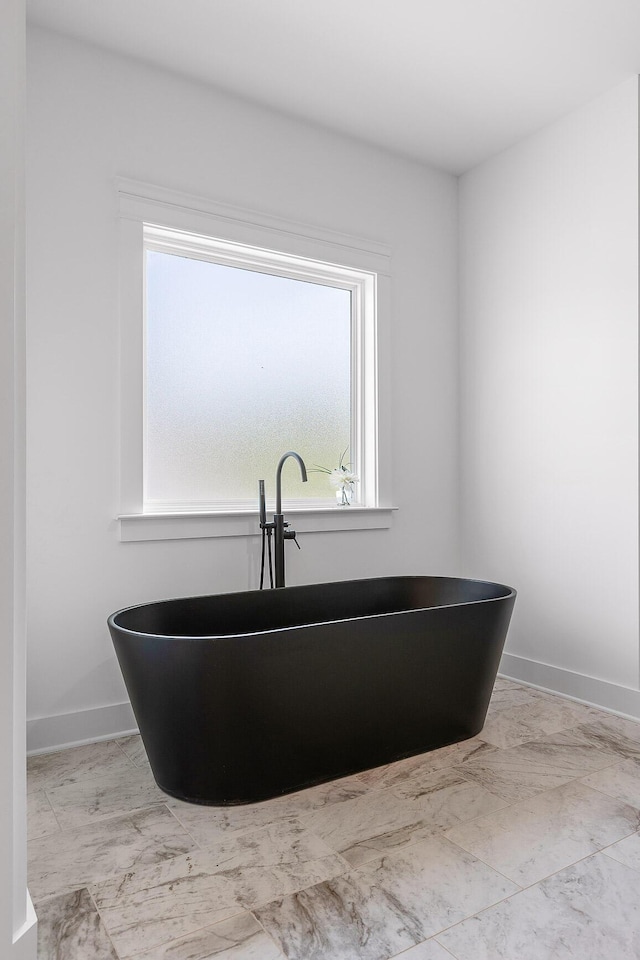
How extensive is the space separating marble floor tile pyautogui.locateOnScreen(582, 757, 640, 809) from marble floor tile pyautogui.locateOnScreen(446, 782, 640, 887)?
0.15 feet

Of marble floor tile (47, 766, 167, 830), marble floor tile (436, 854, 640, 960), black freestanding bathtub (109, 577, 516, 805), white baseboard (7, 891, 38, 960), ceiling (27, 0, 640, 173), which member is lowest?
marble floor tile (436, 854, 640, 960)

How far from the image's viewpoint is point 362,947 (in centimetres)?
147

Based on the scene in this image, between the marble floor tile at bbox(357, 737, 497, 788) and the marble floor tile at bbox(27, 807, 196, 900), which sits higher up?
the marble floor tile at bbox(357, 737, 497, 788)

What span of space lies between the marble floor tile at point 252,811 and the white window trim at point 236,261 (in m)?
1.12

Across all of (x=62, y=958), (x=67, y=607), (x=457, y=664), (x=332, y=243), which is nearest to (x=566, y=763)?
(x=457, y=664)

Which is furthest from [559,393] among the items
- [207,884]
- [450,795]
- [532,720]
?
[207,884]

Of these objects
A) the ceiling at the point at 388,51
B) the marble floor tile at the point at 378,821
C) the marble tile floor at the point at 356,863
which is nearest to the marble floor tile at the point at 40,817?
the marble tile floor at the point at 356,863

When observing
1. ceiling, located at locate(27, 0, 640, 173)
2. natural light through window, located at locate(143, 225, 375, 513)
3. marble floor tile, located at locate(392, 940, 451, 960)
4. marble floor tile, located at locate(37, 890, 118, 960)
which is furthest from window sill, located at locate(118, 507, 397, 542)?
ceiling, located at locate(27, 0, 640, 173)

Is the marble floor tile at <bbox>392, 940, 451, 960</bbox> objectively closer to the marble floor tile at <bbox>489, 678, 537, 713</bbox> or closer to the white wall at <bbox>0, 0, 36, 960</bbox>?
the white wall at <bbox>0, 0, 36, 960</bbox>

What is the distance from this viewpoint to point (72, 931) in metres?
1.52

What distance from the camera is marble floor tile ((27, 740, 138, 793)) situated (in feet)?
7.58

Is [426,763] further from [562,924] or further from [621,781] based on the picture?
[562,924]

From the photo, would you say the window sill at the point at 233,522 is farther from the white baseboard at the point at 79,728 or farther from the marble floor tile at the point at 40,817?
the marble floor tile at the point at 40,817

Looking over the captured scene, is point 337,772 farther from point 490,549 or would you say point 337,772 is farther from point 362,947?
A: point 490,549
